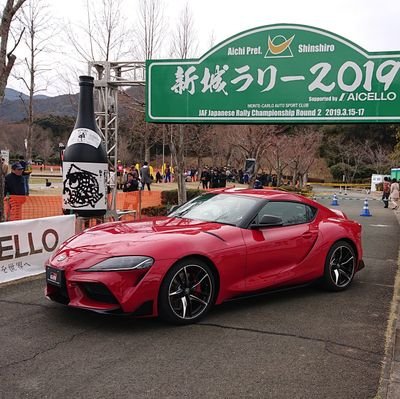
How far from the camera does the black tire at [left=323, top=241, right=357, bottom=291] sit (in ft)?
20.1

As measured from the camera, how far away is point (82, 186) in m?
9.74

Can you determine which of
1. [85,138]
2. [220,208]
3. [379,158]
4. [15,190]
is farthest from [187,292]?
[379,158]

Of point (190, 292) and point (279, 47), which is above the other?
point (279, 47)

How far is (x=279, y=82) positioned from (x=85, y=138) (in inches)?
161

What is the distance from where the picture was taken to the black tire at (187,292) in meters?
4.60

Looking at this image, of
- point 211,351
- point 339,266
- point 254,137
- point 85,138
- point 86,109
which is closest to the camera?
point 211,351

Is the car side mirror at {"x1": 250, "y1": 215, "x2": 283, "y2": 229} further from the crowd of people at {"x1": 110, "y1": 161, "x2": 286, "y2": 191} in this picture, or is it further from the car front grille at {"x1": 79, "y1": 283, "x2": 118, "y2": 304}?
the crowd of people at {"x1": 110, "y1": 161, "x2": 286, "y2": 191}

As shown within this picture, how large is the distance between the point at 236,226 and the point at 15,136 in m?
61.8

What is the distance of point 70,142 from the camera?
10039mm

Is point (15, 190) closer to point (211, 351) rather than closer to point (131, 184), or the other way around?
point (131, 184)

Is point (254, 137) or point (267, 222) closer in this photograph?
point (267, 222)

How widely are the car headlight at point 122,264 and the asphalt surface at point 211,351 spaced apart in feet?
1.95

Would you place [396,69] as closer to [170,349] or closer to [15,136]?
[170,349]

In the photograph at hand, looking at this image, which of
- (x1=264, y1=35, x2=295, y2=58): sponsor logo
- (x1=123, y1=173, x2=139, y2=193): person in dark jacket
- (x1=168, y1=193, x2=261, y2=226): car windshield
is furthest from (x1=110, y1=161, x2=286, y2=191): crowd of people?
(x1=168, y1=193, x2=261, y2=226): car windshield
